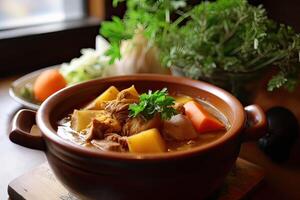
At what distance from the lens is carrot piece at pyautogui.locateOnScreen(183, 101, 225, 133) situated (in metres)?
0.73

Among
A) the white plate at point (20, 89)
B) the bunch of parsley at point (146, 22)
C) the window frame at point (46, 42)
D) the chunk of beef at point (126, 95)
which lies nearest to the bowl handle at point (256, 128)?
the chunk of beef at point (126, 95)

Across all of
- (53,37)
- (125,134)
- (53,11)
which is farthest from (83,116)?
(53,11)

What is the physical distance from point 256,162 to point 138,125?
0.34 m

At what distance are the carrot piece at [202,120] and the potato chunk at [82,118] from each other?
19 cm

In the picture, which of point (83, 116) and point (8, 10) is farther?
point (8, 10)

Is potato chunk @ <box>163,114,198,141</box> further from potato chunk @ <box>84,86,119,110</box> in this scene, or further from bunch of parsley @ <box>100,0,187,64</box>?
bunch of parsley @ <box>100,0,187,64</box>

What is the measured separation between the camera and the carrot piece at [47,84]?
3.51 ft

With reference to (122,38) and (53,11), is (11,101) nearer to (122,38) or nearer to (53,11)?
(122,38)

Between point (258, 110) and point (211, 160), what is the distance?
22cm

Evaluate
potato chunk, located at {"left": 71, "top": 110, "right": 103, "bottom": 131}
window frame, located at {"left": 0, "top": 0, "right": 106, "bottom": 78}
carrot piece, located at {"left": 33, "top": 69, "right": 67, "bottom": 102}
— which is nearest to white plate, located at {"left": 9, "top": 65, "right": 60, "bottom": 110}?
carrot piece, located at {"left": 33, "top": 69, "right": 67, "bottom": 102}

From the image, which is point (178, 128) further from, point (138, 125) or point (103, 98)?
point (103, 98)

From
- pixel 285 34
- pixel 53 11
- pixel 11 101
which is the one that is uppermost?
pixel 285 34

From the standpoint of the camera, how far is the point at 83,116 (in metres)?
0.73

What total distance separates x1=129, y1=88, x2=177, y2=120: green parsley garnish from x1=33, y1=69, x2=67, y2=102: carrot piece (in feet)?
1.55
